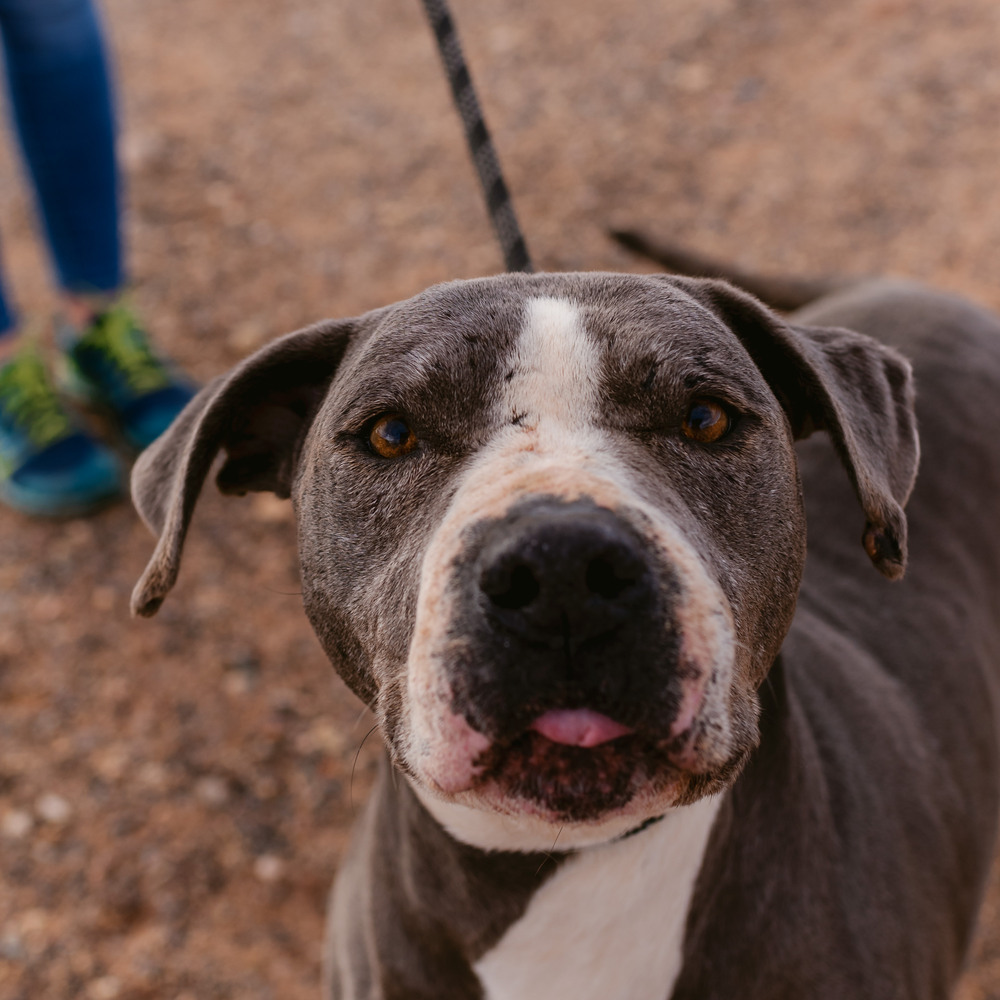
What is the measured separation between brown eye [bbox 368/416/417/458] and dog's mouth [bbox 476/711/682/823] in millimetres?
575

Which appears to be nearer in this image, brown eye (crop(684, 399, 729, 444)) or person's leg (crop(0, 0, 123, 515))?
brown eye (crop(684, 399, 729, 444))

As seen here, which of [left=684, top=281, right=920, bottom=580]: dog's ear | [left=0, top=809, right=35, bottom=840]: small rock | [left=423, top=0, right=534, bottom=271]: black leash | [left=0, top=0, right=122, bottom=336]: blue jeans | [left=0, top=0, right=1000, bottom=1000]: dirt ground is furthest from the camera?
[left=0, top=0, right=122, bottom=336]: blue jeans

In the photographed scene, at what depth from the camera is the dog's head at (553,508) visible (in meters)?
1.49

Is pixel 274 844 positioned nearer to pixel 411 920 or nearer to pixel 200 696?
pixel 200 696

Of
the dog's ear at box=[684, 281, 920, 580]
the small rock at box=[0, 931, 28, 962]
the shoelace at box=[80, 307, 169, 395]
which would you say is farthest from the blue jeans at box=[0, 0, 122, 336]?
the dog's ear at box=[684, 281, 920, 580]

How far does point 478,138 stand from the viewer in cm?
273

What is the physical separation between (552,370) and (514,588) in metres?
0.49

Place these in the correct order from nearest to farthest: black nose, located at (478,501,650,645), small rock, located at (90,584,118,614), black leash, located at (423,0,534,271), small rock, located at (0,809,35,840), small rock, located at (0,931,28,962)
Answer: black nose, located at (478,501,650,645), black leash, located at (423,0,534,271), small rock, located at (0,931,28,962), small rock, located at (0,809,35,840), small rock, located at (90,584,118,614)

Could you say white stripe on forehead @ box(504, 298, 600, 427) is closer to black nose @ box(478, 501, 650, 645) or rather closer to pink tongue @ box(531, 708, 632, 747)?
black nose @ box(478, 501, 650, 645)

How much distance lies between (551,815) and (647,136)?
210 inches

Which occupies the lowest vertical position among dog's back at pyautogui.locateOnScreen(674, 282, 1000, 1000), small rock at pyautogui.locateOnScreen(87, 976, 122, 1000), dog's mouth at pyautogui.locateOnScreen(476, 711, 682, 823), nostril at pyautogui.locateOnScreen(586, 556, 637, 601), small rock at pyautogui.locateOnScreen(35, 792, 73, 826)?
small rock at pyautogui.locateOnScreen(87, 976, 122, 1000)

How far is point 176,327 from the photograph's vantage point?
17.8ft

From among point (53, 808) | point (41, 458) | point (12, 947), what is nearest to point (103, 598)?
point (41, 458)

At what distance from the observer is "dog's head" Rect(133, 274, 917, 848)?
4.89 ft
